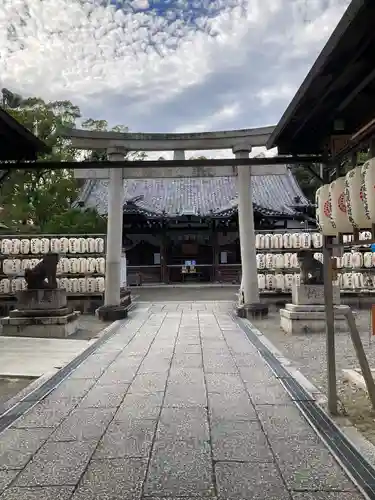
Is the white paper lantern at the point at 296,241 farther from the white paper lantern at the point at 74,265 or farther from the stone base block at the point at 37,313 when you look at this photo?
the stone base block at the point at 37,313

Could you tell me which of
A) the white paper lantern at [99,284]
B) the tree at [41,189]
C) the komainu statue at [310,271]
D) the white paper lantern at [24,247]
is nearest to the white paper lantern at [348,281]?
the komainu statue at [310,271]

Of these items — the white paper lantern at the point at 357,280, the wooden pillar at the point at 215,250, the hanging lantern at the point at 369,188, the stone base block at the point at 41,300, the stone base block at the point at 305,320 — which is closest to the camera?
the hanging lantern at the point at 369,188

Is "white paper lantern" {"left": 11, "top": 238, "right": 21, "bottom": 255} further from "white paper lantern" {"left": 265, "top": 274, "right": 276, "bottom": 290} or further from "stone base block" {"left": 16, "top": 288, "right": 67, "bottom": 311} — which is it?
"white paper lantern" {"left": 265, "top": 274, "right": 276, "bottom": 290}

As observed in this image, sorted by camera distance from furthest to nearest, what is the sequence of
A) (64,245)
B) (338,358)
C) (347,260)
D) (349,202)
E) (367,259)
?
(64,245), (347,260), (367,259), (338,358), (349,202)

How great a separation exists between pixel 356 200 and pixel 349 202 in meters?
0.15

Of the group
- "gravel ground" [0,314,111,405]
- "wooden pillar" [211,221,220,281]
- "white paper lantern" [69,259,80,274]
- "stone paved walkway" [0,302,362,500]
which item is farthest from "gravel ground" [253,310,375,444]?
"wooden pillar" [211,221,220,281]

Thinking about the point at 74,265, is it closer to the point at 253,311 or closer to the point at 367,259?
the point at 253,311

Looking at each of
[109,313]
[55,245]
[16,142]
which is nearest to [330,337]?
[16,142]

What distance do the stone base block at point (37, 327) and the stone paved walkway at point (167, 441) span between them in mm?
3638

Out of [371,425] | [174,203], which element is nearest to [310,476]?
[371,425]

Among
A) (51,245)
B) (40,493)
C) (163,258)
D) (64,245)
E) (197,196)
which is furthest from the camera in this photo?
(197,196)

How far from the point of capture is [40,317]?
1062 centimetres

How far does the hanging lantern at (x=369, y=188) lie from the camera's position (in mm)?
3592

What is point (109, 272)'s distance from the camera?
13.2 m
